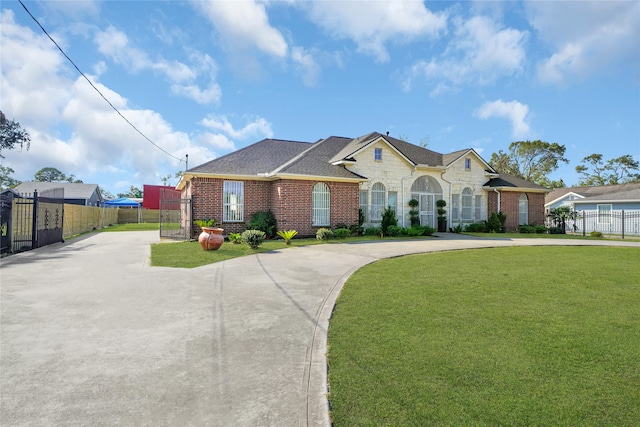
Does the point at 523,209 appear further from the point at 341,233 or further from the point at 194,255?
the point at 194,255

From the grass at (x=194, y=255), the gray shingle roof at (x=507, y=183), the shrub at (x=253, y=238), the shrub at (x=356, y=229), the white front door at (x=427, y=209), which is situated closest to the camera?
the grass at (x=194, y=255)

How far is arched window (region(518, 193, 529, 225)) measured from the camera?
84.6 feet

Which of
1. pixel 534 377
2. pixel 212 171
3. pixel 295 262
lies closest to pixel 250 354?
pixel 534 377

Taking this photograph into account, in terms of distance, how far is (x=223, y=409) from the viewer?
2.82m

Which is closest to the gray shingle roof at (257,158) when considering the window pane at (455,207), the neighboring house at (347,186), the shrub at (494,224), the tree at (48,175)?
the neighboring house at (347,186)

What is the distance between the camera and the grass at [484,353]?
2.82 meters

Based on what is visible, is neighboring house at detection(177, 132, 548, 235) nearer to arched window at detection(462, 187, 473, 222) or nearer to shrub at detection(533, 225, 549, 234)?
arched window at detection(462, 187, 473, 222)


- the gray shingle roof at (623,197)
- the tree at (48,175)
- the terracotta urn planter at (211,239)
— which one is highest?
the tree at (48,175)

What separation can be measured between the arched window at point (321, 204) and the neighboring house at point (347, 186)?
5 centimetres

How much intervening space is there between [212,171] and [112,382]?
14622mm

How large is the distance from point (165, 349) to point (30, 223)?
1388cm

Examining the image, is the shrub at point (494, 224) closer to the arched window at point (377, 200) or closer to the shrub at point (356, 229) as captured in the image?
the arched window at point (377, 200)

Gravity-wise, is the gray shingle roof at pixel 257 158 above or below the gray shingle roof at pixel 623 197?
above

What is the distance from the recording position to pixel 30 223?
45.2 ft
